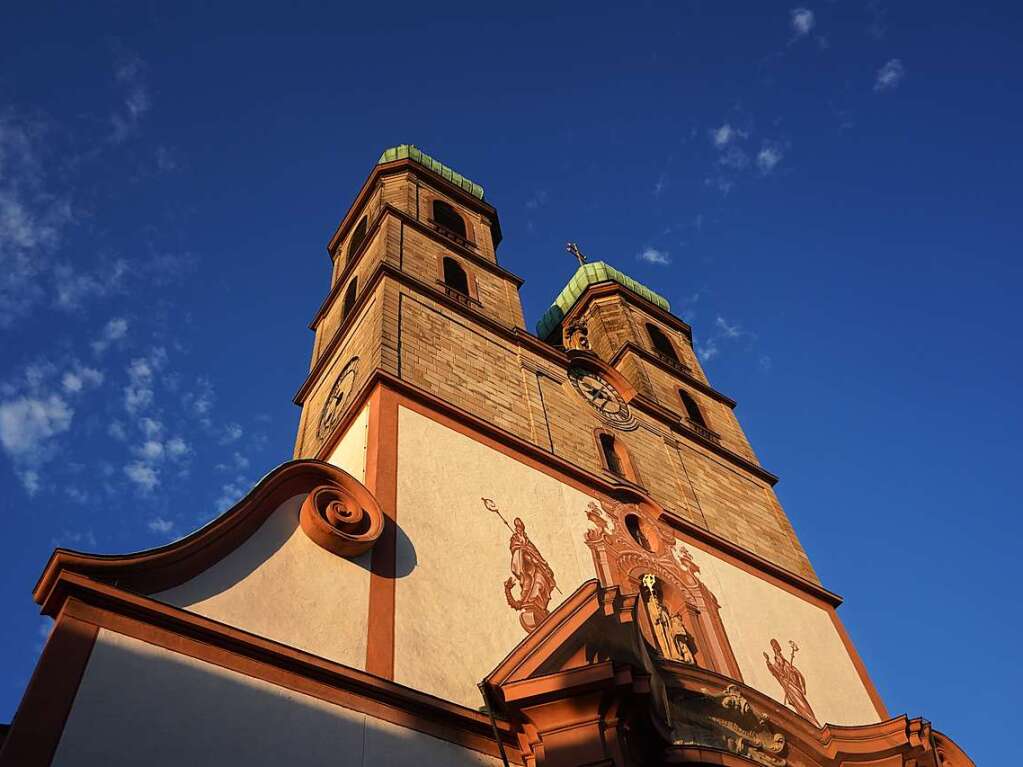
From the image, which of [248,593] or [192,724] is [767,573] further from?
[192,724]

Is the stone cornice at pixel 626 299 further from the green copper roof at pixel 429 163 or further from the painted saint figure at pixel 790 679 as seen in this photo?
the painted saint figure at pixel 790 679

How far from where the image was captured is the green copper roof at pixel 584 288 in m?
25.1

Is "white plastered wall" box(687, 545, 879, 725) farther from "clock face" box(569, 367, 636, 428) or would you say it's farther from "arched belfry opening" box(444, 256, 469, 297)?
"arched belfry opening" box(444, 256, 469, 297)

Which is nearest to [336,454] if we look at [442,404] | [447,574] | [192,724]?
[442,404]

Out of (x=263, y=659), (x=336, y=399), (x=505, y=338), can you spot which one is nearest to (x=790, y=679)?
(x=505, y=338)

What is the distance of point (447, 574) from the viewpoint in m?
10.2

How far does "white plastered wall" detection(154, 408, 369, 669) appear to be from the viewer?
329 inches

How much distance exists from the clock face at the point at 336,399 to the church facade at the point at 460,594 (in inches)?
3.2

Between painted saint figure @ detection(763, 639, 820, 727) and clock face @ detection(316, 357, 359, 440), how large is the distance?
6.87m

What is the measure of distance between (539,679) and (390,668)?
1371 millimetres

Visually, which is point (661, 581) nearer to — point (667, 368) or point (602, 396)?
point (602, 396)

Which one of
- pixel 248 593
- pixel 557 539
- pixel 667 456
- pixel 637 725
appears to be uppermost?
pixel 667 456

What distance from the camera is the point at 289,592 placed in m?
8.86

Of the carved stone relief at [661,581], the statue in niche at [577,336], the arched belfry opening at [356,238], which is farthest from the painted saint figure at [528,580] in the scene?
the arched belfry opening at [356,238]
